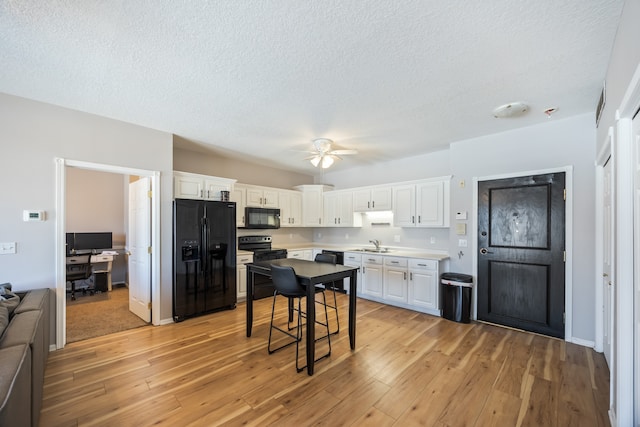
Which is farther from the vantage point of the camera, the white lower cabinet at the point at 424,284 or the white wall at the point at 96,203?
the white wall at the point at 96,203

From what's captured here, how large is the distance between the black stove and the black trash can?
9.32 feet

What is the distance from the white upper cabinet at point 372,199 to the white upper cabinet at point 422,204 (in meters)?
0.16

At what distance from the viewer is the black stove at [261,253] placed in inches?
195

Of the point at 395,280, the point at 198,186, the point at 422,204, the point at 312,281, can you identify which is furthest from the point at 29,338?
the point at 422,204

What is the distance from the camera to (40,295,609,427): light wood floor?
1971 millimetres

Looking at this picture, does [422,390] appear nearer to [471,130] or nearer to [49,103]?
[471,130]

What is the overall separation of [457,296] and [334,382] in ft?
7.61

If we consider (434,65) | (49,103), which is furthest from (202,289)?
(434,65)

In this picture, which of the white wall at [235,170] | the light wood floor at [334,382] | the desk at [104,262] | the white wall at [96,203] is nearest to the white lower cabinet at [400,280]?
the light wood floor at [334,382]

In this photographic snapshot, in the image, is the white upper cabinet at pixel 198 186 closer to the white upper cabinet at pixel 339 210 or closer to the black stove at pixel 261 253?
the black stove at pixel 261 253

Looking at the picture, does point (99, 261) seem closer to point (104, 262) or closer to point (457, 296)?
point (104, 262)

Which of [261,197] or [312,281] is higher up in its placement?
[261,197]

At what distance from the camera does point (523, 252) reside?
350 cm

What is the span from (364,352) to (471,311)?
1.92 m
